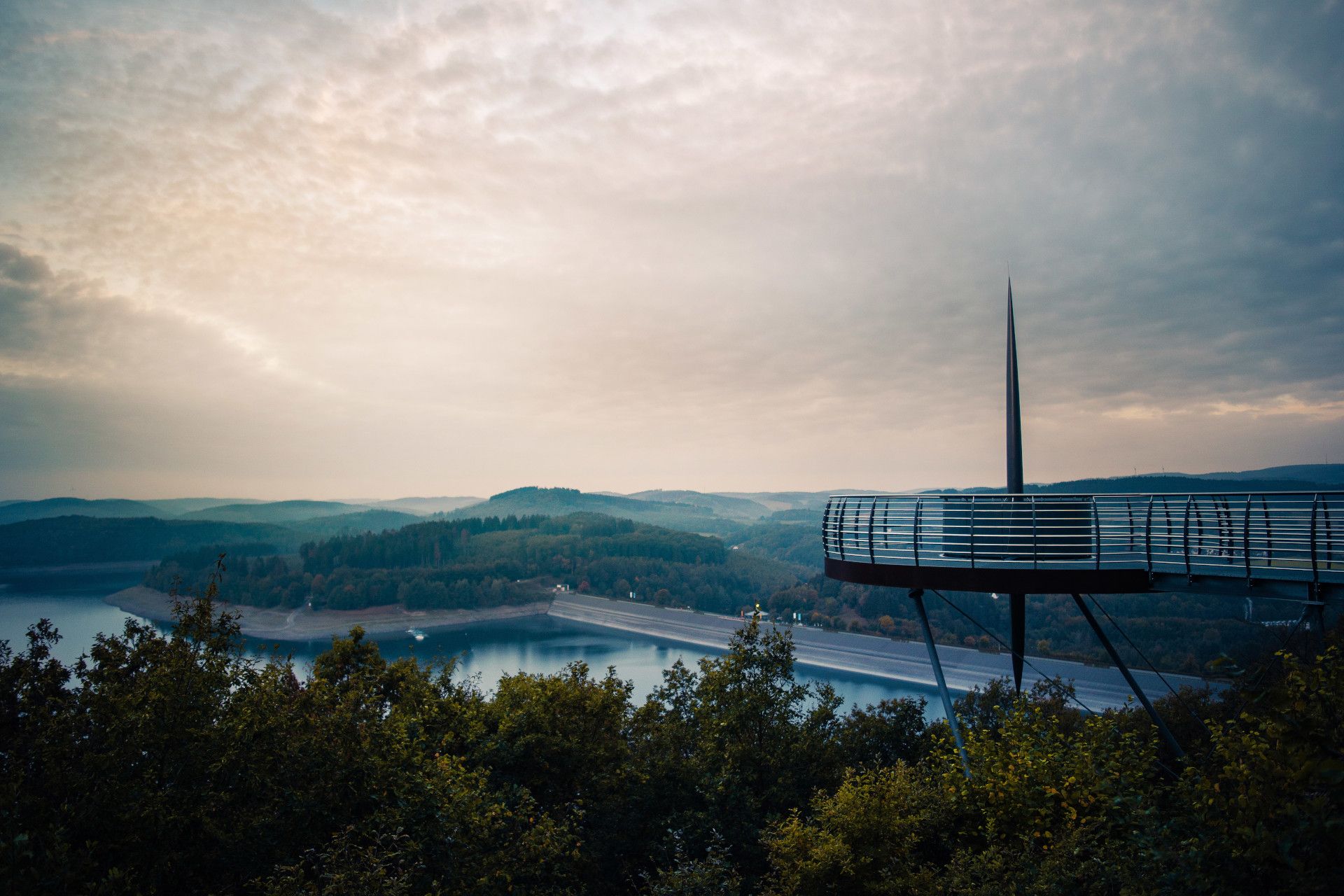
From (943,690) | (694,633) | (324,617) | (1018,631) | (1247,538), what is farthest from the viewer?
(324,617)

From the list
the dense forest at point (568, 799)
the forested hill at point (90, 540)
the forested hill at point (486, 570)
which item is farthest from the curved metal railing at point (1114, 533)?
the forested hill at point (90, 540)

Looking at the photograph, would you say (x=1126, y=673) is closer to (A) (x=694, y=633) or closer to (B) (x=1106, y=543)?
(B) (x=1106, y=543)

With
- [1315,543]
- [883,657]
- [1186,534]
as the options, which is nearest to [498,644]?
[883,657]

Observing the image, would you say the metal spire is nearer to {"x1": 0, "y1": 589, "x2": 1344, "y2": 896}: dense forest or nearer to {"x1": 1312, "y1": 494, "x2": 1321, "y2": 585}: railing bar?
{"x1": 0, "y1": 589, "x2": 1344, "y2": 896}: dense forest

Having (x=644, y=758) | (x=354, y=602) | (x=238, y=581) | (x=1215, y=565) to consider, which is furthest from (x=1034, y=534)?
(x=238, y=581)

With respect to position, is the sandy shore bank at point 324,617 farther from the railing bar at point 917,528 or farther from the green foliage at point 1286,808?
the green foliage at point 1286,808

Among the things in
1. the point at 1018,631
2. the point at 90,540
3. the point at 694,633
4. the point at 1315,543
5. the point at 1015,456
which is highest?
the point at 1015,456

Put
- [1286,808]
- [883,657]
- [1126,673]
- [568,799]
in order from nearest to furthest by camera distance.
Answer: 1. [1286,808]
2. [1126,673]
3. [568,799]
4. [883,657]
